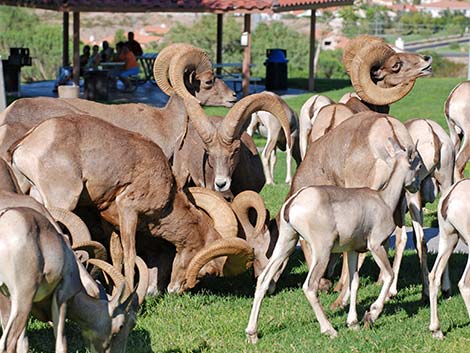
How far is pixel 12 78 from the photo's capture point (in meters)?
34.9

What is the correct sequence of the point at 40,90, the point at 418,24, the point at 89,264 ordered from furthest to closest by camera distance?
the point at 418,24
the point at 40,90
the point at 89,264

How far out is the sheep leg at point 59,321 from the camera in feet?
27.3

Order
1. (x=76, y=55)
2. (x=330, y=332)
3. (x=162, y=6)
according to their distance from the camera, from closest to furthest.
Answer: (x=330, y=332) → (x=76, y=55) → (x=162, y=6)

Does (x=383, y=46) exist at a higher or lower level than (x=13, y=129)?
higher

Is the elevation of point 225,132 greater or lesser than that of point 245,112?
lesser

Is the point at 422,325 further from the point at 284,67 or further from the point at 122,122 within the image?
the point at 284,67

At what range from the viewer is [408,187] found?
10414 mm

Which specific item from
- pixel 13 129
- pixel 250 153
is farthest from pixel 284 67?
A: pixel 13 129

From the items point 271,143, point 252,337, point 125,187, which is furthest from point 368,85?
point 271,143

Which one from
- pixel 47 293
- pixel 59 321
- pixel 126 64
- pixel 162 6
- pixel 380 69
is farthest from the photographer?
pixel 126 64

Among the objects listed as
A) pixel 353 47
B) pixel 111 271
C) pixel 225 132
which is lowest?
pixel 111 271

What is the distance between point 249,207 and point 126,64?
25789 mm

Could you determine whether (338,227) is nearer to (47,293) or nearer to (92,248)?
(92,248)

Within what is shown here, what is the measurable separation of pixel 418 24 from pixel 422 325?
85335mm
